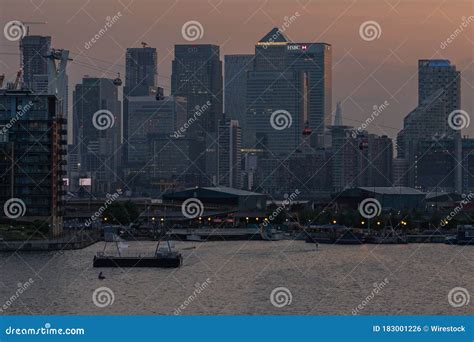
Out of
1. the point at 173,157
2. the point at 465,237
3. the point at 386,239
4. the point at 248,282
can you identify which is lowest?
the point at 386,239

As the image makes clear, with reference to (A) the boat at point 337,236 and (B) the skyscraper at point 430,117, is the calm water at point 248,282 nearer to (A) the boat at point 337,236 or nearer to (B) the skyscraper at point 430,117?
(A) the boat at point 337,236

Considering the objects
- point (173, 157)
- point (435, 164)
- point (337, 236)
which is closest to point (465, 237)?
point (337, 236)

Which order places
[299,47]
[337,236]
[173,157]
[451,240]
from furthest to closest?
1. [299,47]
2. [173,157]
3. [337,236]
4. [451,240]

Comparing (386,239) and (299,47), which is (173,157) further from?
(386,239)

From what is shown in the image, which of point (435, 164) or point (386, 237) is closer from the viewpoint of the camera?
point (386, 237)

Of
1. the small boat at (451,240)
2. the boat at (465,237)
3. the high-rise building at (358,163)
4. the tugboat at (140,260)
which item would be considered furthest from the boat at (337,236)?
the high-rise building at (358,163)

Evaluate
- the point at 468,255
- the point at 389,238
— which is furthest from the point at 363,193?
the point at 468,255

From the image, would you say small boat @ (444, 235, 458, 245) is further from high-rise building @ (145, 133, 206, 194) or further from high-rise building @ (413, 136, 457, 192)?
high-rise building @ (145, 133, 206, 194)
